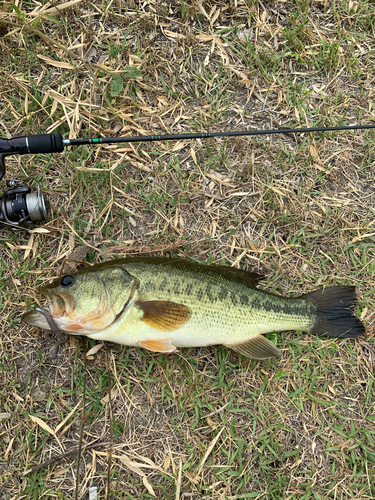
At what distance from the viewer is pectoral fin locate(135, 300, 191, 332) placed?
2.79 meters

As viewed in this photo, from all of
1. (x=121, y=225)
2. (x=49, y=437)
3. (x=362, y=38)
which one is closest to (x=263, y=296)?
(x=121, y=225)

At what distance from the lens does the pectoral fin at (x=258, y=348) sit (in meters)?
3.03

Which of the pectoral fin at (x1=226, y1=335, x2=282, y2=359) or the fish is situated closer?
the fish

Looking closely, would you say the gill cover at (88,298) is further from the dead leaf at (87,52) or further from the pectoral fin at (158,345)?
the dead leaf at (87,52)

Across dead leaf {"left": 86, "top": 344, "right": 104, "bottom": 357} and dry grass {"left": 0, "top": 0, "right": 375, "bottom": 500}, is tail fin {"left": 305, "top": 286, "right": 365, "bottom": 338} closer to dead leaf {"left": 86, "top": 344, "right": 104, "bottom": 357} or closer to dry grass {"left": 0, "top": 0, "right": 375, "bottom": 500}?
dry grass {"left": 0, "top": 0, "right": 375, "bottom": 500}

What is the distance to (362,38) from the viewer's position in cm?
381

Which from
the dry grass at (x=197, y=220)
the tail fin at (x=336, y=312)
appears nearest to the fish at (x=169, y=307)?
the tail fin at (x=336, y=312)

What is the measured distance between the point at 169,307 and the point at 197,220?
100 cm

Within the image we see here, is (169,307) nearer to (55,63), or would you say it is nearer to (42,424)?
(42,424)

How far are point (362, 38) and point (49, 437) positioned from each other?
4982 mm

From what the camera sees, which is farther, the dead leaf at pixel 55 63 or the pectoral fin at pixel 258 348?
the dead leaf at pixel 55 63

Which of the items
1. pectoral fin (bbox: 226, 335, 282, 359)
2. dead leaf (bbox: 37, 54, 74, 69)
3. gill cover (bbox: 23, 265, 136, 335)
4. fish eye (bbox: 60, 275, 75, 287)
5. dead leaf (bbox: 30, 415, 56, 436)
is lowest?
dead leaf (bbox: 30, 415, 56, 436)

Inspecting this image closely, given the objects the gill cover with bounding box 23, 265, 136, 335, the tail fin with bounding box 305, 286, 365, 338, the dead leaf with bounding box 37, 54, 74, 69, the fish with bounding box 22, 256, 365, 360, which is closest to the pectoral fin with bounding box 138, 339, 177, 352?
the fish with bounding box 22, 256, 365, 360

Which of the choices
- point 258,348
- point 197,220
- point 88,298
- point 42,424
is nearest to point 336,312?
point 258,348
